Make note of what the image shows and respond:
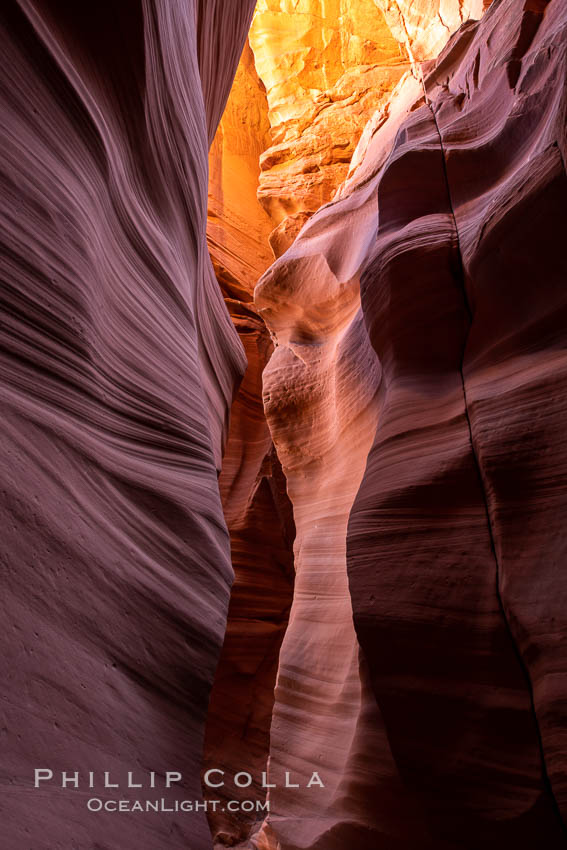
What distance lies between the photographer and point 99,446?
5.86ft

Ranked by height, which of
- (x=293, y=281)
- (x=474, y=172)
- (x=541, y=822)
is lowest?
(x=541, y=822)

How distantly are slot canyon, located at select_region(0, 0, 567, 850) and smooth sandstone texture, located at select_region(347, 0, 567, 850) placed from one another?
0.4 inches

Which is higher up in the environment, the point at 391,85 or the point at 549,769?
the point at 391,85

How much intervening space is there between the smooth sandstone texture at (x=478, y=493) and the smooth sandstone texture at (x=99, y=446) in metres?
0.83

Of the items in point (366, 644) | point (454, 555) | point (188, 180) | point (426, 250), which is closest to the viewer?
point (454, 555)

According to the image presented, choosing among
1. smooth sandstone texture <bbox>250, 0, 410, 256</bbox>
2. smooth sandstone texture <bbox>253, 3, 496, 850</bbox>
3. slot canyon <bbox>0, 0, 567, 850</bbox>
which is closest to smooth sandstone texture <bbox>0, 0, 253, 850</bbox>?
slot canyon <bbox>0, 0, 567, 850</bbox>

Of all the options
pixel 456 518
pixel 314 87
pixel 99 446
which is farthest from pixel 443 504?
pixel 314 87

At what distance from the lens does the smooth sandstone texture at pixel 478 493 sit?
213cm

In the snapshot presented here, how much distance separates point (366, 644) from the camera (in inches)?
102

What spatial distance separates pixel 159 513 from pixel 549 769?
1.56m

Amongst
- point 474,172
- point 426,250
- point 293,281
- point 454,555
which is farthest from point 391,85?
point 454,555

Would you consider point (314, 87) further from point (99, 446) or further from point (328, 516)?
point (99, 446)

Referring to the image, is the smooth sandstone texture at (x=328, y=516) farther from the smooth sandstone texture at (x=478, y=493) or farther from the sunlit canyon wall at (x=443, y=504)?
the smooth sandstone texture at (x=478, y=493)

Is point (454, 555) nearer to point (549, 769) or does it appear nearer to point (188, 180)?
point (549, 769)
